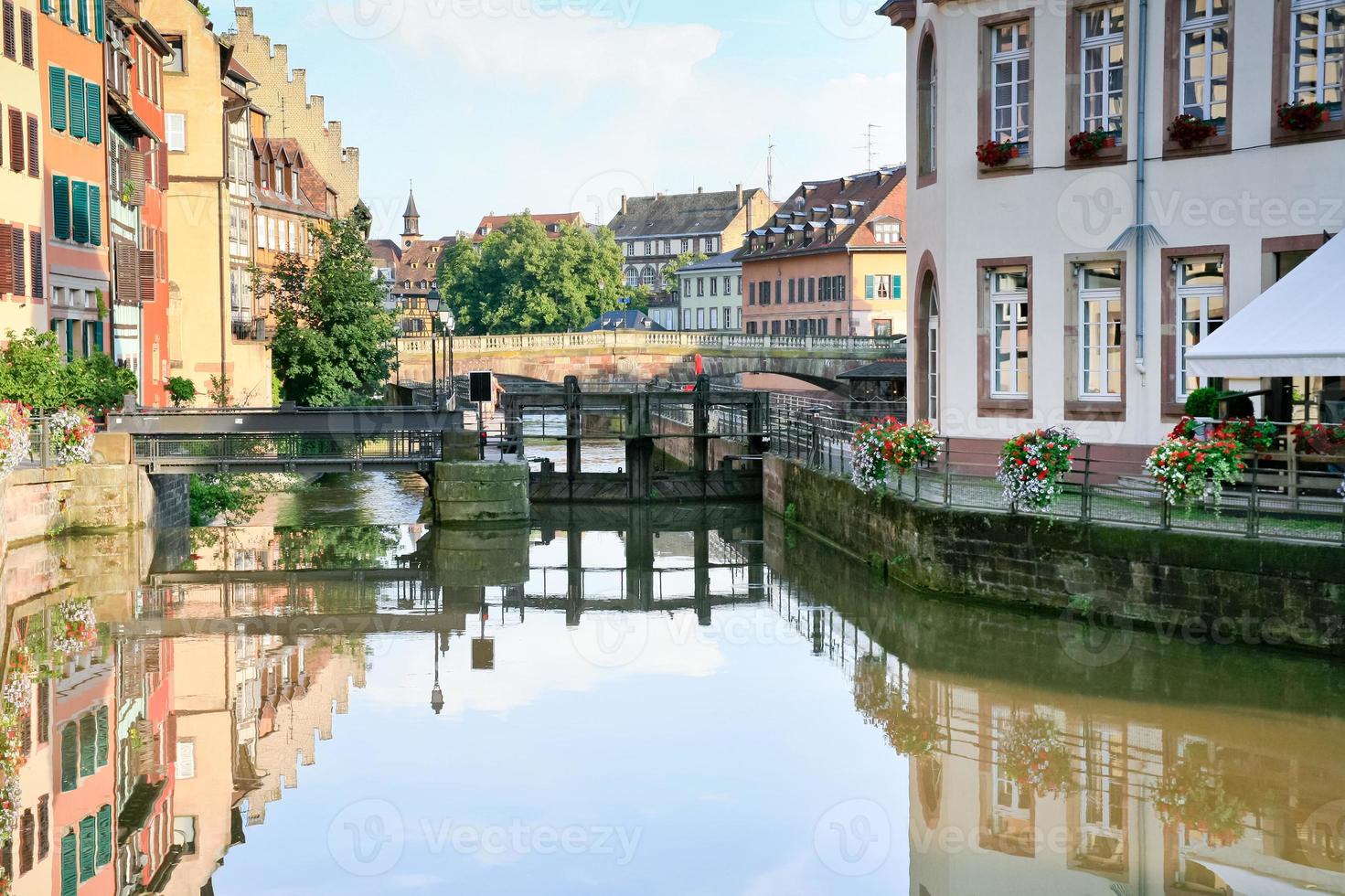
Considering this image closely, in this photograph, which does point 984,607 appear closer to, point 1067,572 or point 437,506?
point 1067,572

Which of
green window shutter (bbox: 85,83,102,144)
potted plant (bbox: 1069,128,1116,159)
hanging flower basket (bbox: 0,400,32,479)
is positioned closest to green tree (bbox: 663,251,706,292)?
green window shutter (bbox: 85,83,102,144)

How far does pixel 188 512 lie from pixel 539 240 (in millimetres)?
74592

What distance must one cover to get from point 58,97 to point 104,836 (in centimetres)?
2170

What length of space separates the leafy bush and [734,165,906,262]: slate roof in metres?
61.8

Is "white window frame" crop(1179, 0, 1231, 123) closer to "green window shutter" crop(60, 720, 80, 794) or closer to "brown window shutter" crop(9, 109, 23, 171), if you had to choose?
"green window shutter" crop(60, 720, 80, 794)

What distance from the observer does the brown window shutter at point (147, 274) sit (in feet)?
121

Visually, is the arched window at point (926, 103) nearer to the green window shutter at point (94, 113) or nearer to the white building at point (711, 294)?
the green window shutter at point (94, 113)

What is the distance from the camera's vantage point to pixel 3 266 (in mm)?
27094

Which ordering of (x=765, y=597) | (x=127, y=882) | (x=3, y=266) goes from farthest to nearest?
1. (x=3, y=266)
2. (x=765, y=597)
3. (x=127, y=882)

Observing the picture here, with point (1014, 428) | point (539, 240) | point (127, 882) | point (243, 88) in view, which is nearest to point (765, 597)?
point (1014, 428)

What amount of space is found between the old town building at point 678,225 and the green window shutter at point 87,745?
120 metres

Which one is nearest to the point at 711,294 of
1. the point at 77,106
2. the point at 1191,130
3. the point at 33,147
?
the point at 77,106

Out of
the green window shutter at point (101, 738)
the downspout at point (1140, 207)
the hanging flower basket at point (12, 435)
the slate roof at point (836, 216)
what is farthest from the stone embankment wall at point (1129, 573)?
the slate roof at point (836, 216)

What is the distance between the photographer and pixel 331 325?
4509 cm
